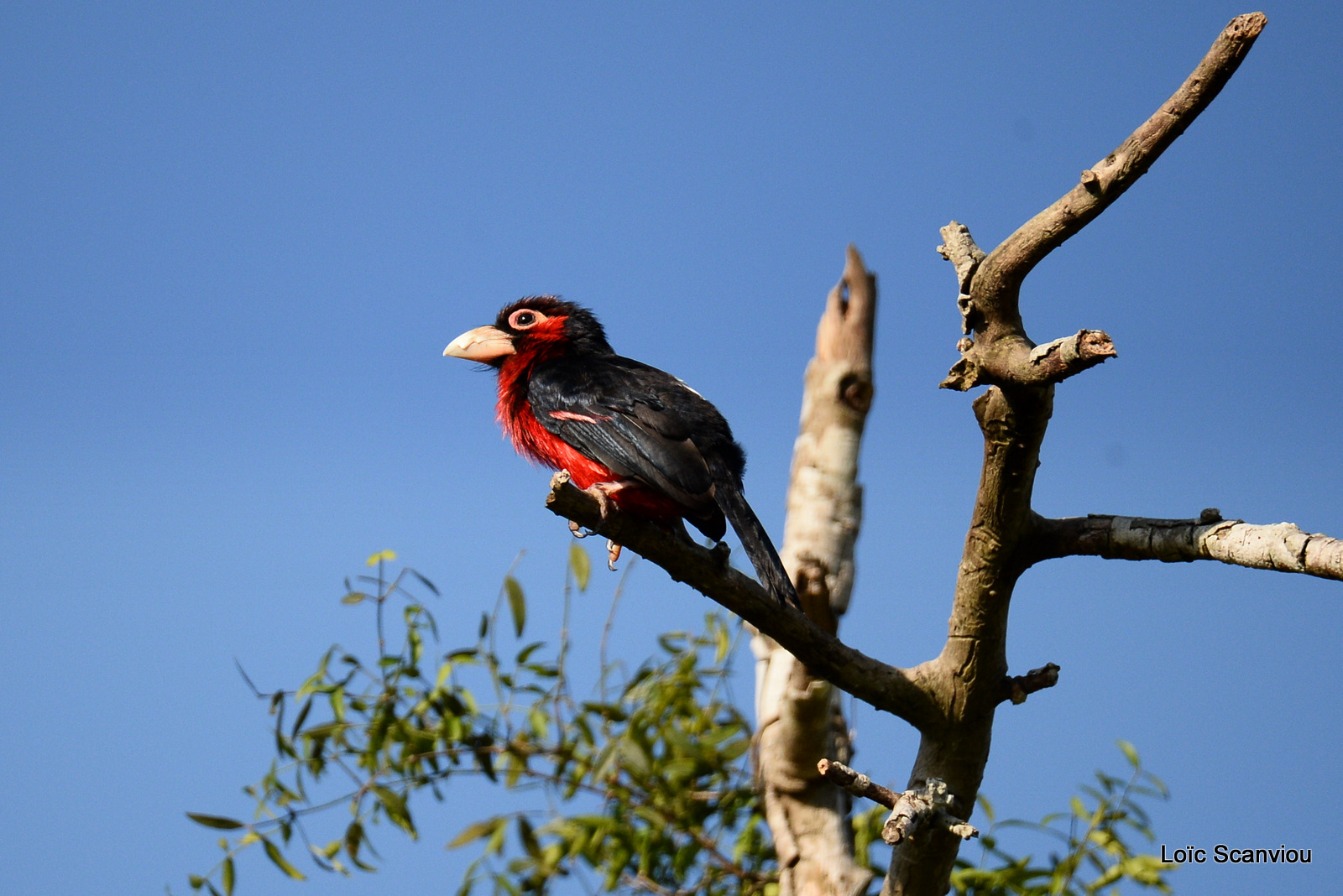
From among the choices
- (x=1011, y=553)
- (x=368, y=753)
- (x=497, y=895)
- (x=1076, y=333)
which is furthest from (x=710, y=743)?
(x=1076, y=333)

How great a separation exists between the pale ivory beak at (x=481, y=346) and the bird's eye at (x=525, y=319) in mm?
61

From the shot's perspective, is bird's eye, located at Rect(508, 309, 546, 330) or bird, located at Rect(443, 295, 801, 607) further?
bird's eye, located at Rect(508, 309, 546, 330)

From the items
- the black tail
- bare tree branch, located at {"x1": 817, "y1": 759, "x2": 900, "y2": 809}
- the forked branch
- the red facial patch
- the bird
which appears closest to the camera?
the forked branch

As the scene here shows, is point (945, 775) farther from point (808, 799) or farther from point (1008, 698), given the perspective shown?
point (808, 799)

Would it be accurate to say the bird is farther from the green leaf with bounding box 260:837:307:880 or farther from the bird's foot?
the green leaf with bounding box 260:837:307:880

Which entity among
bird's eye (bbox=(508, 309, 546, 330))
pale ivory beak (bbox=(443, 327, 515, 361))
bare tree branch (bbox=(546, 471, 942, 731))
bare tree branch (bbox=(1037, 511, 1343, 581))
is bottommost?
bare tree branch (bbox=(546, 471, 942, 731))

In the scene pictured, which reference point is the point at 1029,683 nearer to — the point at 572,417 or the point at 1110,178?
the point at 1110,178

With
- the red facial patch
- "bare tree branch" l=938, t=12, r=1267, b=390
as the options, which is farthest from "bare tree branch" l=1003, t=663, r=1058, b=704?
the red facial patch

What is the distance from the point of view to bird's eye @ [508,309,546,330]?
406cm

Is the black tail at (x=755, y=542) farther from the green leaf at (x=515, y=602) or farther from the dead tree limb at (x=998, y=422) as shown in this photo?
the green leaf at (x=515, y=602)

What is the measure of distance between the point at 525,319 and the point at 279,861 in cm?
215

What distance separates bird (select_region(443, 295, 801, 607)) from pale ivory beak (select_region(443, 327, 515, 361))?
0.17m

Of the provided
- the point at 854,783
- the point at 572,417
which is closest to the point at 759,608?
the point at 854,783

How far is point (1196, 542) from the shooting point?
6.91 feet
